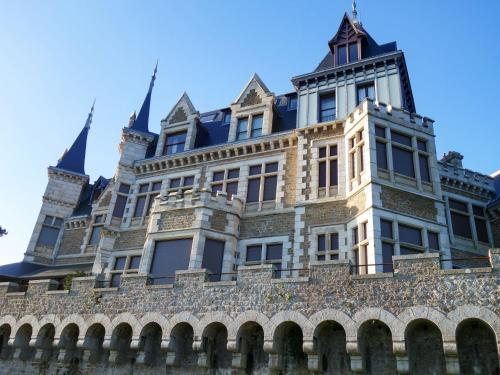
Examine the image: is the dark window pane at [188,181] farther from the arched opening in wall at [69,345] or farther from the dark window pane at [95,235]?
the arched opening in wall at [69,345]

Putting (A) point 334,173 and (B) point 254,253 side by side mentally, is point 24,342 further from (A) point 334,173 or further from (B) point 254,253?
(A) point 334,173

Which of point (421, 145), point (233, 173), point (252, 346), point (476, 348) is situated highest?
point (421, 145)

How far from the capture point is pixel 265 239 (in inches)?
704

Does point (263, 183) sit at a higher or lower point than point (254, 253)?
higher

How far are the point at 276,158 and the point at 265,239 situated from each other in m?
4.19

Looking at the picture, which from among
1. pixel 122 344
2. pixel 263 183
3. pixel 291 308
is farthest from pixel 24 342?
pixel 263 183

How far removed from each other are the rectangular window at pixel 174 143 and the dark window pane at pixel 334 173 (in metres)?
8.75

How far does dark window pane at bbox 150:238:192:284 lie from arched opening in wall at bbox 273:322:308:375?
→ 5.76 m

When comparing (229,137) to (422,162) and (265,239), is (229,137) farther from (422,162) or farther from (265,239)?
(422,162)

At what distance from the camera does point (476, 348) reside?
34.2 feet

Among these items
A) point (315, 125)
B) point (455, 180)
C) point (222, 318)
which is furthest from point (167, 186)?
point (455, 180)

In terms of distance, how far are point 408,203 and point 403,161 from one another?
1.89 meters

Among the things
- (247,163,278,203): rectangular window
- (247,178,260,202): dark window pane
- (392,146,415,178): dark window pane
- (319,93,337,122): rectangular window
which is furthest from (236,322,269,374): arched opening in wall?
(319,93,337,122): rectangular window

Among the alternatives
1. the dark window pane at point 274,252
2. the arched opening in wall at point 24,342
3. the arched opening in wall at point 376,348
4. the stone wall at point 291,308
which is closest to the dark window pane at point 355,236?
the dark window pane at point 274,252
